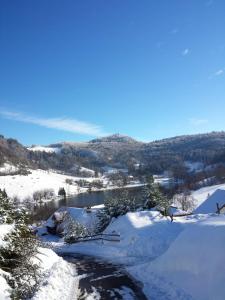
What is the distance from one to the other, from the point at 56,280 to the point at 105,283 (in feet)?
8.11

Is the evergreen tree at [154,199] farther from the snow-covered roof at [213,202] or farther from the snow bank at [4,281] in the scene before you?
the snow bank at [4,281]

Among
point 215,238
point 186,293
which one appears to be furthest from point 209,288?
point 215,238

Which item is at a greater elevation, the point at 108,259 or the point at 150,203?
the point at 150,203

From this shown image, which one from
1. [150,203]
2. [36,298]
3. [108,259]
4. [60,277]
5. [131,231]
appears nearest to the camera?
[36,298]

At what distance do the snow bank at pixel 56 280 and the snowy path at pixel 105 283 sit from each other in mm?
434

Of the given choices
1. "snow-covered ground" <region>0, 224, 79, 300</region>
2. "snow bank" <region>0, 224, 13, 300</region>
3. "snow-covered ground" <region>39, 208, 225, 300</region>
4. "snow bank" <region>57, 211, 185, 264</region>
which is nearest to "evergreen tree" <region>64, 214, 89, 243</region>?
"snow bank" <region>57, 211, 185, 264</region>

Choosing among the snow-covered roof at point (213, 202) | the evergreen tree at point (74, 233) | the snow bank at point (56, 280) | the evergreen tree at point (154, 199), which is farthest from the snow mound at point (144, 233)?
the snow-covered roof at point (213, 202)

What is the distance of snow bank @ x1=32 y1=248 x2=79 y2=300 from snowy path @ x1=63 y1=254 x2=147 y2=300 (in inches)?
17.1

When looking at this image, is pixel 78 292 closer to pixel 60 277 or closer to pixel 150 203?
pixel 60 277

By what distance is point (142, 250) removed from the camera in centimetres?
2589

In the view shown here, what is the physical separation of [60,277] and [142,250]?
8745 mm

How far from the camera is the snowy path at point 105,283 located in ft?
53.9

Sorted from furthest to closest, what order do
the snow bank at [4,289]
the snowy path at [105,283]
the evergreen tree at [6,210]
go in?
the evergreen tree at [6,210]
the snowy path at [105,283]
the snow bank at [4,289]

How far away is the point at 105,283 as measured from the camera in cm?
1850
